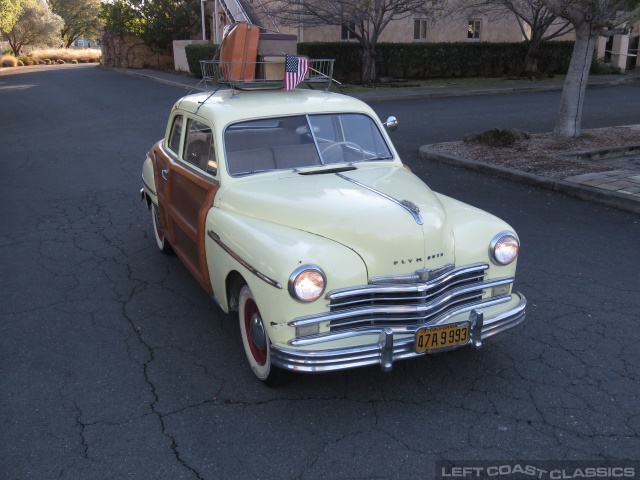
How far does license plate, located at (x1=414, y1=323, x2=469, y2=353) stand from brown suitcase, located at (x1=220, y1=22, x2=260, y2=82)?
299cm

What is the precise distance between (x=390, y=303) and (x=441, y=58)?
76.6ft

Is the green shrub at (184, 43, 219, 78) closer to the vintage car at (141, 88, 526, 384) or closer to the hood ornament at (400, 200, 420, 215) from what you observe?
the vintage car at (141, 88, 526, 384)

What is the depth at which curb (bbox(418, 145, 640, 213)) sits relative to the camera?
730 cm

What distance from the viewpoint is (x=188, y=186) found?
15.7ft

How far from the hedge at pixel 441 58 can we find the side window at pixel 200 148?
1883cm

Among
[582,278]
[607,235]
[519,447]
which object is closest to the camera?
[519,447]

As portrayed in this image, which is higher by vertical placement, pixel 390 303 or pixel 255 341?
pixel 390 303

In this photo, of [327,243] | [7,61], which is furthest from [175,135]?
[7,61]

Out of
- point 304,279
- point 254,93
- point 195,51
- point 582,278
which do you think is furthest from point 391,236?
point 195,51

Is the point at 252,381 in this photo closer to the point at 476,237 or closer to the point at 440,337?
the point at 440,337

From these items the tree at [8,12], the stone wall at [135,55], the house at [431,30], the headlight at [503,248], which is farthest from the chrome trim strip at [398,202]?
the tree at [8,12]

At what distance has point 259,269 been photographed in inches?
135

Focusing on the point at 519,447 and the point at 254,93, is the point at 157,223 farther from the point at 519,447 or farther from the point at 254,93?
the point at 519,447

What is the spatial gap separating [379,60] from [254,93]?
19.9m
